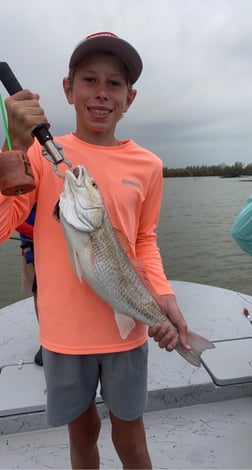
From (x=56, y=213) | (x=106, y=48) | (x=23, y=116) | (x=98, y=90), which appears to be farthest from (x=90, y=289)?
(x=106, y=48)

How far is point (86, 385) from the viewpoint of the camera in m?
1.95

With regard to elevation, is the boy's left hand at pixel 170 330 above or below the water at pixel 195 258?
above

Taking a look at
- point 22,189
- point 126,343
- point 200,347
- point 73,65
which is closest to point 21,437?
point 126,343

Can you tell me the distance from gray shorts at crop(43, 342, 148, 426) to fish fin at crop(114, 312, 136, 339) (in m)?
0.13

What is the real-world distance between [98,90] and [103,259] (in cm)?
87

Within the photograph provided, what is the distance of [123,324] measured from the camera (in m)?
1.87

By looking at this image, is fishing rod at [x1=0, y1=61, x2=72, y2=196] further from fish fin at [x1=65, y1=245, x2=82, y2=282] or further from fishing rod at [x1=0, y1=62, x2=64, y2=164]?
fish fin at [x1=65, y1=245, x2=82, y2=282]

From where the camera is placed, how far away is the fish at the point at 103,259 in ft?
5.45

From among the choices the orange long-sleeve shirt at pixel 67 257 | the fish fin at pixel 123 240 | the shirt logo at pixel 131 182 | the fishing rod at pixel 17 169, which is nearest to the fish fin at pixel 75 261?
the orange long-sleeve shirt at pixel 67 257

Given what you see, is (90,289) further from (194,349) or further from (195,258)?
(195,258)

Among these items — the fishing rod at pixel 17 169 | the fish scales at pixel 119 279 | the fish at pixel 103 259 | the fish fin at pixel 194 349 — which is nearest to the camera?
the fishing rod at pixel 17 169

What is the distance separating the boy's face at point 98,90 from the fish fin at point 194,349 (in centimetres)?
123

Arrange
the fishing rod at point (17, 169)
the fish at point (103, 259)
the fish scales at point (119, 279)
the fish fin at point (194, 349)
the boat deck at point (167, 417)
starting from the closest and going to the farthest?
the fishing rod at point (17, 169), the fish at point (103, 259), the fish scales at point (119, 279), the fish fin at point (194, 349), the boat deck at point (167, 417)

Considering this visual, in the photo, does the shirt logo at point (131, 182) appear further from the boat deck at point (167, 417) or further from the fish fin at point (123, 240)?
the boat deck at point (167, 417)
